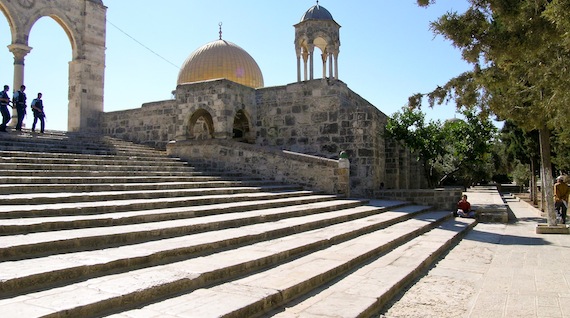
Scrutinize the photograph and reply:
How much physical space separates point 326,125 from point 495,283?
390 inches

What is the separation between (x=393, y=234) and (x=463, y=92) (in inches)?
193

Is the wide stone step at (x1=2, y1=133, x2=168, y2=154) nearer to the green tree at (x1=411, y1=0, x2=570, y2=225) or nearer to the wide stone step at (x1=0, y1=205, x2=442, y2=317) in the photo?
the wide stone step at (x1=0, y1=205, x2=442, y2=317)

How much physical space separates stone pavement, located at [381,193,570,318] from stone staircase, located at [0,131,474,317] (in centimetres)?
27

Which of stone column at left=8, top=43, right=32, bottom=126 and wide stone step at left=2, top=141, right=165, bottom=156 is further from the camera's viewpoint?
stone column at left=8, top=43, right=32, bottom=126

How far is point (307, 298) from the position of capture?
417cm

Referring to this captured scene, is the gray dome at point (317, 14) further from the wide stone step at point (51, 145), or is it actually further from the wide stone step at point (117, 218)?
the wide stone step at point (117, 218)

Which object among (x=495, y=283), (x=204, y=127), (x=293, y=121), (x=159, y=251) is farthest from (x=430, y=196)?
(x=159, y=251)

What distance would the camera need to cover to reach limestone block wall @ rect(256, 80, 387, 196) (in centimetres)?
1405

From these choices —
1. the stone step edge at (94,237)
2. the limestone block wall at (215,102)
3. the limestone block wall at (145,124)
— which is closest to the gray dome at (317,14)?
the limestone block wall at (215,102)

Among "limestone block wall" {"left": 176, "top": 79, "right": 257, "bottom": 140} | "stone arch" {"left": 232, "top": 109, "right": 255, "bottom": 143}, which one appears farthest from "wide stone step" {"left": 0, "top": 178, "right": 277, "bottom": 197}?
"stone arch" {"left": 232, "top": 109, "right": 255, "bottom": 143}

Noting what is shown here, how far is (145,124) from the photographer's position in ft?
55.3

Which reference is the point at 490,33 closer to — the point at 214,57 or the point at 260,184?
the point at 260,184

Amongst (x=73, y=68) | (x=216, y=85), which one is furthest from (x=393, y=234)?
(x=73, y=68)

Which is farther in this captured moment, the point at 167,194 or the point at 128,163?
the point at 128,163
